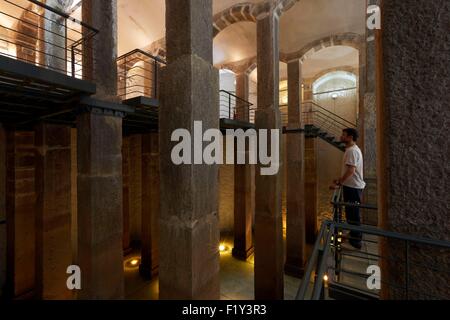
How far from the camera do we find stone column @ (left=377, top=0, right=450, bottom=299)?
1.53 meters

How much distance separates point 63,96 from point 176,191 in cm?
278

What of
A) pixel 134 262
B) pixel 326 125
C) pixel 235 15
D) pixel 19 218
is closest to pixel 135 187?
pixel 134 262

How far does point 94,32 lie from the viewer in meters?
3.53

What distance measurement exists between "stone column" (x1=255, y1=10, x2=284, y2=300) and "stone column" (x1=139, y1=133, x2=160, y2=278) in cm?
353

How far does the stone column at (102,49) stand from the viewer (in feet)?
11.8

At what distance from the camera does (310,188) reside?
9133mm

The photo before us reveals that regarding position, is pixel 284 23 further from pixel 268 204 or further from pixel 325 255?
pixel 325 255

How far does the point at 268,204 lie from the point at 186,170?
3434mm

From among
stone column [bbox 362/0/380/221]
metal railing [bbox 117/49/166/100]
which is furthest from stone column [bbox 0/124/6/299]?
stone column [bbox 362/0/380/221]

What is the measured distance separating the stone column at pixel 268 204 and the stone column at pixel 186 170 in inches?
118

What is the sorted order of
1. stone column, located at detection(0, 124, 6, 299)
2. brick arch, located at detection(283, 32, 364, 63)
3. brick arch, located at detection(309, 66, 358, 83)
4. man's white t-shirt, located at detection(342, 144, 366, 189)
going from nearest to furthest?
1. man's white t-shirt, located at detection(342, 144, 366, 189)
2. stone column, located at detection(0, 124, 6, 299)
3. brick arch, located at detection(283, 32, 364, 63)
4. brick arch, located at detection(309, 66, 358, 83)

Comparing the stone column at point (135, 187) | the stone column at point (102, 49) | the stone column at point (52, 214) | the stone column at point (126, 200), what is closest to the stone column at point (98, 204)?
the stone column at point (102, 49)

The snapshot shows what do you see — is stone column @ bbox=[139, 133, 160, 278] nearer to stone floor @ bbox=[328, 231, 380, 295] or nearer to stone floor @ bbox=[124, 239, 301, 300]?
stone floor @ bbox=[124, 239, 301, 300]

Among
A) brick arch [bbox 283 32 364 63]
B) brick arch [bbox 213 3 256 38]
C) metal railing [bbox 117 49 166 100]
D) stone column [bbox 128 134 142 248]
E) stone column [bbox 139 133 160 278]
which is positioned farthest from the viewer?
stone column [bbox 128 134 142 248]
